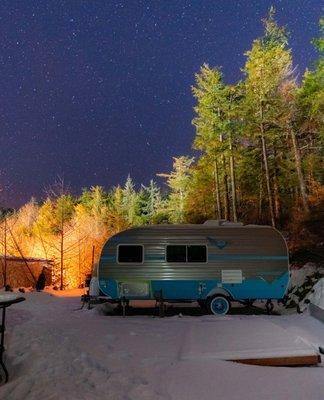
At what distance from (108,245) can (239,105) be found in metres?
23.5

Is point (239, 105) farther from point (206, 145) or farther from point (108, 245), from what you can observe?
point (108, 245)

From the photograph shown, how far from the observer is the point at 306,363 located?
25.6 ft

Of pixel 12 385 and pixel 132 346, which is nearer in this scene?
pixel 12 385

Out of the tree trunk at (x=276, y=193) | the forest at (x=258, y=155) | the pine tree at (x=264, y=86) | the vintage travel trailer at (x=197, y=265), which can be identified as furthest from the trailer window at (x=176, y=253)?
the tree trunk at (x=276, y=193)

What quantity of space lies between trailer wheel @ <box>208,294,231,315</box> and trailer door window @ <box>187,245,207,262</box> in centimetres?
148

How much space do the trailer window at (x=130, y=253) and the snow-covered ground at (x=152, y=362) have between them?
3.73 meters

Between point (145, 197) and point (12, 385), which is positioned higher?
Result: point (145, 197)

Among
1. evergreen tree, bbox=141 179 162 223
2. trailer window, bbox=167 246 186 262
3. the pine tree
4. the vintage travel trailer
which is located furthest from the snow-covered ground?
evergreen tree, bbox=141 179 162 223

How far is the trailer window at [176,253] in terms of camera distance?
16.0m

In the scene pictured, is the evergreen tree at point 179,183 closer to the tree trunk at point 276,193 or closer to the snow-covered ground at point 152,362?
the tree trunk at point 276,193

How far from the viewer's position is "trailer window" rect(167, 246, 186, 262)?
631 inches

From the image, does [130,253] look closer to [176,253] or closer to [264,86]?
[176,253]

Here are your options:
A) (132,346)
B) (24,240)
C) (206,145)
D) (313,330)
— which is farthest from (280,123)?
(24,240)

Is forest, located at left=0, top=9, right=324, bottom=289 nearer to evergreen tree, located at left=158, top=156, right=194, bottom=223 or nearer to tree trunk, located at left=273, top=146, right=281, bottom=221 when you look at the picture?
tree trunk, located at left=273, top=146, right=281, bottom=221
